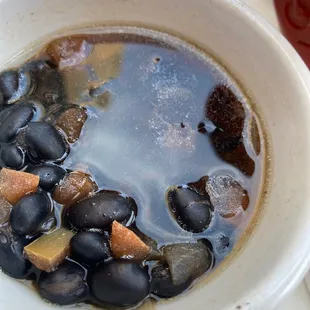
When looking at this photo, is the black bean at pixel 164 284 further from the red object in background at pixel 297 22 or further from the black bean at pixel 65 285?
the red object in background at pixel 297 22

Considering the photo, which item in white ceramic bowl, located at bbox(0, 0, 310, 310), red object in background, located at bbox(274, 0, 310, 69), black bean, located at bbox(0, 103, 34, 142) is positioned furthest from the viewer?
red object in background, located at bbox(274, 0, 310, 69)

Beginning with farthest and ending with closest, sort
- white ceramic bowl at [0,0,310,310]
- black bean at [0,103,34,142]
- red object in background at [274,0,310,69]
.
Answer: red object in background at [274,0,310,69] → black bean at [0,103,34,142] → white ceramic bowl at [0,0,310,310]

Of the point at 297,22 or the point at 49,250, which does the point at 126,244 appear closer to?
the point at 49,250

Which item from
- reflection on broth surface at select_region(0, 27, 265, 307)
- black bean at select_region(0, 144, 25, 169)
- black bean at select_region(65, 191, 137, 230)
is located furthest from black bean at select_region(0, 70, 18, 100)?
black bean at select_region(65, 191, 137, 230)

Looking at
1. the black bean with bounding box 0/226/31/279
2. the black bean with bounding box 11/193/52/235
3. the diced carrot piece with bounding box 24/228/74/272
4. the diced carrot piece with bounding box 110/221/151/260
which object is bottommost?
the black bean with bounding box 0/226/31/279

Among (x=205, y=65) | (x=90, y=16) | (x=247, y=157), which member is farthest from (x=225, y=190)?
(x=90, y=16)

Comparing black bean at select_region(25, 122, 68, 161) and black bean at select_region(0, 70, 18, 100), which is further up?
black bean at select_region(0, 70, 18, 100)

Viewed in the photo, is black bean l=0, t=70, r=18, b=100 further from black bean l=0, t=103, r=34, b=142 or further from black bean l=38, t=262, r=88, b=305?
black bean l=38, t=262, r=88, b=305

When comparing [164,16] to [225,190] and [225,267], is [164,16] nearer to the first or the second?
[225,190]
